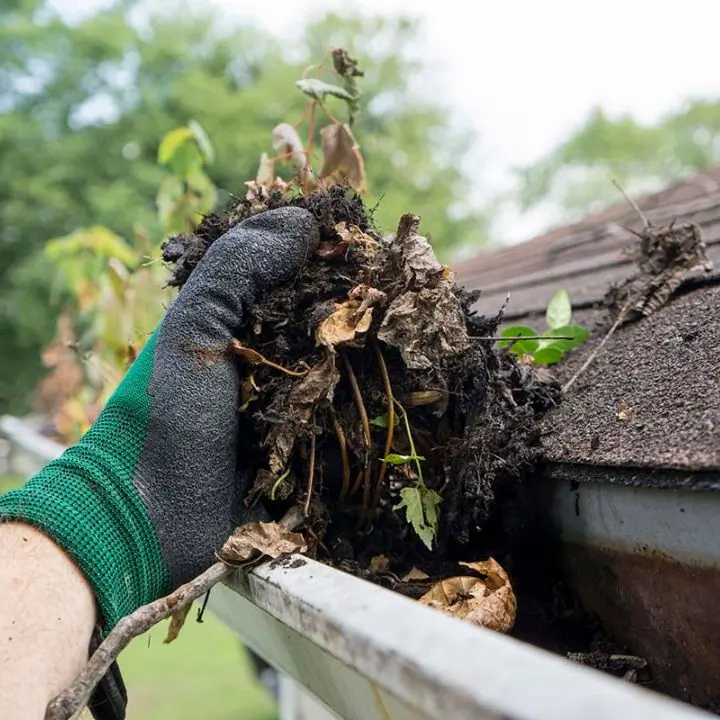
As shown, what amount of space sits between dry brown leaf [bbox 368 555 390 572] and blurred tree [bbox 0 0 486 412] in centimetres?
1182

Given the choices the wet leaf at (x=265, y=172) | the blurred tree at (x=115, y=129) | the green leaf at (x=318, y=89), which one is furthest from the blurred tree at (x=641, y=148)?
the wet leaf at (x=265, y=172)

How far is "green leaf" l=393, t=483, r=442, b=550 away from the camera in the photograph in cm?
92

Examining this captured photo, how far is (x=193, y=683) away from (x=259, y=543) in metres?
5.97

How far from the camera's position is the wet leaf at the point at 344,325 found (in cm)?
90

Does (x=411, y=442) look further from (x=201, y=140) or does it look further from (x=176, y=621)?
(x=201, y=140)

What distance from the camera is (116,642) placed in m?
0.81

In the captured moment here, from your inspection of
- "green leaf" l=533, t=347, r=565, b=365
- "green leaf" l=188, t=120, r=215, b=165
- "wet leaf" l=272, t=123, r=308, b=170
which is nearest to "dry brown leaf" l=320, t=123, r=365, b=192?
"wet leaf" l=272, t=123, r=308, b=170

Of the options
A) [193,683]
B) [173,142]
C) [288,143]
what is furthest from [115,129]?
[288,143]

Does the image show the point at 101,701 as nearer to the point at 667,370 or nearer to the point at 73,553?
the point at 73,553

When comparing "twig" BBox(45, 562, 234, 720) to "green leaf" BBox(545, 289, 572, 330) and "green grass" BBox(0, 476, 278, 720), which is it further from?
"green grass" BBox(0, 476, 278, 720)

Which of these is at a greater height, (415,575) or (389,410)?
(389,410)

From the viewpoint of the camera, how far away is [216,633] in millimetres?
7555

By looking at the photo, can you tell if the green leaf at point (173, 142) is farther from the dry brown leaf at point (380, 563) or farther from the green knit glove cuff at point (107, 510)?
the dry brown leaf at point (380, 563)

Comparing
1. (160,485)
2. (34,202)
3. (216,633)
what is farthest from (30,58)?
(160,485)
